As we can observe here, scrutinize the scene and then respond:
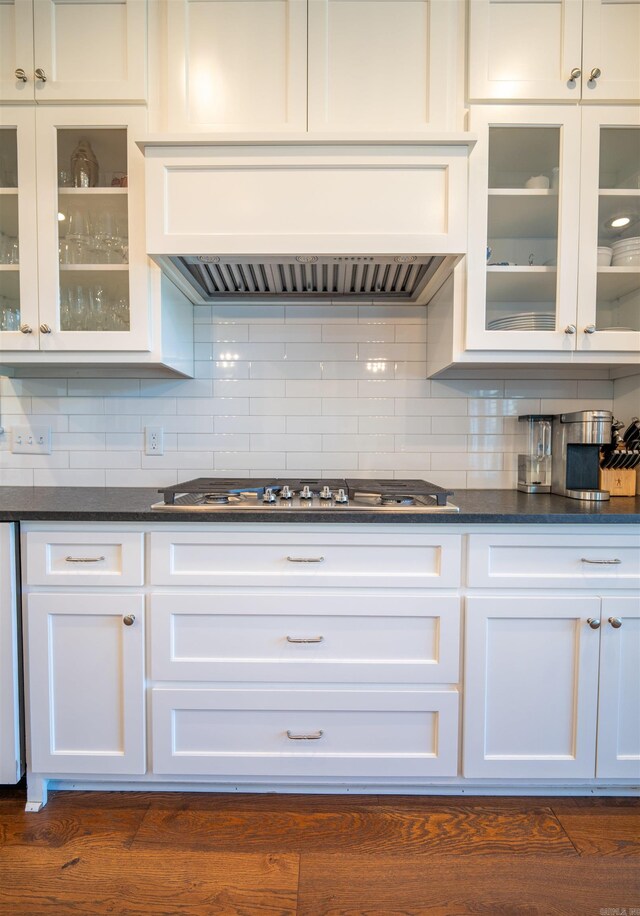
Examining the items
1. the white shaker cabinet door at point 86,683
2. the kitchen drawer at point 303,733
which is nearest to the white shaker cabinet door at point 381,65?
the white shaker cabinet door at point 86,683

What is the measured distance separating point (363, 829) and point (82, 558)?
3.75ft

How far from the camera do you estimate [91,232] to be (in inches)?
60.9

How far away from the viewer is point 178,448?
1.89m

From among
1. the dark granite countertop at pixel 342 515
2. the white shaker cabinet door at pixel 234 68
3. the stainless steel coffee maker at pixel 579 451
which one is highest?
the white shaker cabinet door at pixel 234 68

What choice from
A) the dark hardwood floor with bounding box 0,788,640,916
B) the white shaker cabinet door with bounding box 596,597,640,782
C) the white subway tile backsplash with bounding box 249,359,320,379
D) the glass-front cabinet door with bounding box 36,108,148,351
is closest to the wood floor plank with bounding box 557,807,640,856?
the dark hardwood floor with bounding box 0,788,640,916

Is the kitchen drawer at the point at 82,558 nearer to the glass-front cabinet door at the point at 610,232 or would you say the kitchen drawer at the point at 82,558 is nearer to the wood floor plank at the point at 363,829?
the wood floor plank at the point at 363,829

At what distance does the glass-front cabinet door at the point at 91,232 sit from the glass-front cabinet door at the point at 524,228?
44.7 inches

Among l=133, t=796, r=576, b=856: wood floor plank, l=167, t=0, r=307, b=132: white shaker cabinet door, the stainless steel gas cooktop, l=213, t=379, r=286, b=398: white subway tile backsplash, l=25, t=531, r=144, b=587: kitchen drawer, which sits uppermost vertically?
l=167, t=0, r=307, b=132: white shaker cabinet door

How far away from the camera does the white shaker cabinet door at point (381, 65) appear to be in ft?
4.69

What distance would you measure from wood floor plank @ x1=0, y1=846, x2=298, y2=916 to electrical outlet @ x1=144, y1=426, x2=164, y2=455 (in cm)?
129

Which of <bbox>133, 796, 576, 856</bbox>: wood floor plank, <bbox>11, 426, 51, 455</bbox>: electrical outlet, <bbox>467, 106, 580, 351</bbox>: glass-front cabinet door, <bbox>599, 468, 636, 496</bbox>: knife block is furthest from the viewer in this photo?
<bbox>11, 426, 51, 455</bbox>: electrical outlet

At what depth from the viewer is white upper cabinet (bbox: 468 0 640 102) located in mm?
1436

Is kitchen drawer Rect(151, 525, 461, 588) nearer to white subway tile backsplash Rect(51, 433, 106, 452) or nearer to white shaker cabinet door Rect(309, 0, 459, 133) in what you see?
white subway tile backsplash Rect(51, 433, 106, 452)

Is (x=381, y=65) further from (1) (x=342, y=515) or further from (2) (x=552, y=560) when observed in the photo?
(2) (x=552, y=560)
